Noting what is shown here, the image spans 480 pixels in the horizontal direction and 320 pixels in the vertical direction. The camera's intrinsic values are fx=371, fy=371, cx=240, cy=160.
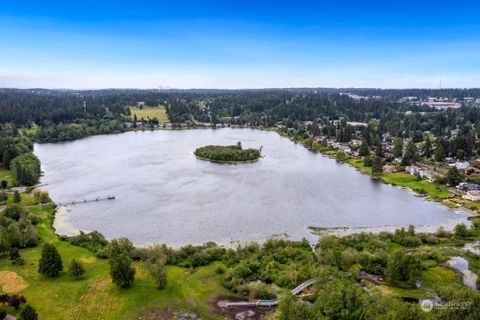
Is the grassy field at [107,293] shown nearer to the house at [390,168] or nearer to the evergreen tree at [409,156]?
the house at [390,168]

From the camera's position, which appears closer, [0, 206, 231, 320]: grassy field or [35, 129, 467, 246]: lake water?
[0, 206, 231, 320]: grassy field

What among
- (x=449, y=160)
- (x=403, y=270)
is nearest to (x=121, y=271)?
(x=403, y=270)

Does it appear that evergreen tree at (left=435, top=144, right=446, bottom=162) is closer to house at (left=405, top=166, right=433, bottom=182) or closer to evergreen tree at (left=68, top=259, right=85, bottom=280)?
house at (left=405, top=166, right=433, bottom=182)

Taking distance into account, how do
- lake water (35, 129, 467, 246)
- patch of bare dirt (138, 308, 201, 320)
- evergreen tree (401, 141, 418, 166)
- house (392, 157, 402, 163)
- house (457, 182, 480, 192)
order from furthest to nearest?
house (392, 157, 402, 163) < evergreen tree (401, 141, 418, 166) < house (457, 182, 480, 192) < lake water (35, 129, 467, 246) < patch of bare dirt (138, 308, 201, 320)

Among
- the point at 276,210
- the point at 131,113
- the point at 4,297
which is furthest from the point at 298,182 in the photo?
the point at 131,113

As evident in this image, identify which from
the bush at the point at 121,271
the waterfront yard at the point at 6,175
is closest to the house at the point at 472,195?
the bush at the point at 121,271

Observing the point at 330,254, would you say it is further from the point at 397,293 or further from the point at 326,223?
the point at 326,223

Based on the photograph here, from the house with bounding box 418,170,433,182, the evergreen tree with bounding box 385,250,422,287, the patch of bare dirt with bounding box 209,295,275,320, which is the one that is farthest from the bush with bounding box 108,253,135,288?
the house with bounding box 418,170,433,182
